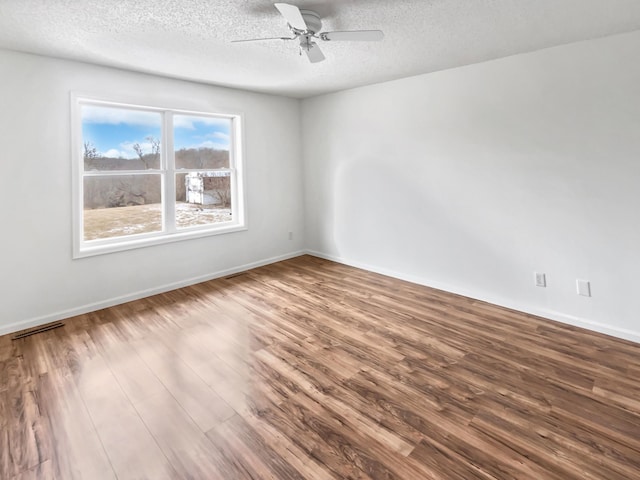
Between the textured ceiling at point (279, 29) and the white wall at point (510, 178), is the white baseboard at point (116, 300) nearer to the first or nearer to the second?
the white wall at point (510, 178)

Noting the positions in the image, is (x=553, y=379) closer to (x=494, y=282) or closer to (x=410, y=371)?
(x=410, y=371)

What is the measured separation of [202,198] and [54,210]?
1655 millimetres

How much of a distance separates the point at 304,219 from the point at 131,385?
12.1 feet

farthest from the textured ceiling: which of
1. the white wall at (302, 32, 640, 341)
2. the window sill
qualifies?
the window sill

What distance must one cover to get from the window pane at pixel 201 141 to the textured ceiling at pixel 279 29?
83 centimetres

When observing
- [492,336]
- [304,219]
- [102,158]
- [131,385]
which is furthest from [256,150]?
[492,336]

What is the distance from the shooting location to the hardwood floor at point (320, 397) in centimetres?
157

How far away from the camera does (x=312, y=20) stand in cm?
222

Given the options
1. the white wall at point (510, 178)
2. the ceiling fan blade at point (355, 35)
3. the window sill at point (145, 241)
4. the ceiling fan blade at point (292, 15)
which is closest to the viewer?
the ceiling fan blade at point (292, 15)

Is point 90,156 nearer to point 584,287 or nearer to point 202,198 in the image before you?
point 202,198

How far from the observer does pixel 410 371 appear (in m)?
2.29

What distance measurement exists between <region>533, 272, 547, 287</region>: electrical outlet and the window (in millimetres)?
3601

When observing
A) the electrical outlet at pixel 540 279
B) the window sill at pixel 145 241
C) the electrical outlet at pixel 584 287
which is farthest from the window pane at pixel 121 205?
the electrical outlet at pixel 584 287

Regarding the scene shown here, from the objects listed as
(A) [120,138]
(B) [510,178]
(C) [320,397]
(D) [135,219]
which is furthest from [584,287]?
(A) [120,138]
